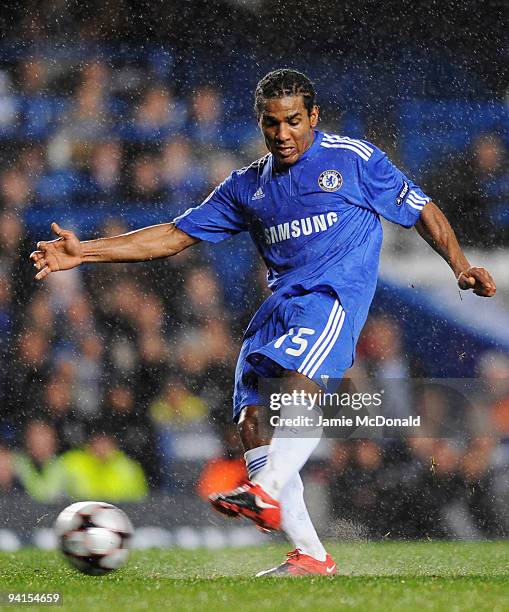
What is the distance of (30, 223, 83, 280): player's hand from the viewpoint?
3621mm

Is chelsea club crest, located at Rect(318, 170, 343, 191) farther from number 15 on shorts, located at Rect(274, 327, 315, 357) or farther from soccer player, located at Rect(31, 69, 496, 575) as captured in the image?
number 15 on shorts, located at Rect(274, 327, 315, 357)

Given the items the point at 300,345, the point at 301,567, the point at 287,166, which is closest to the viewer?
the point at 300,345

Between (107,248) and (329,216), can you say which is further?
(107,248)

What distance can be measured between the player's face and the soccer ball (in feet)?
4.46

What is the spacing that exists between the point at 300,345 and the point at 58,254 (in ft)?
3.00

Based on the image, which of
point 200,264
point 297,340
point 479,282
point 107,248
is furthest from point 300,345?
point 200,264

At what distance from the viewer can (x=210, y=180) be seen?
6836 millimetres

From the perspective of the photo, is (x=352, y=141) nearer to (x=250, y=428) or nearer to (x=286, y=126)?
(x=286, y=126)

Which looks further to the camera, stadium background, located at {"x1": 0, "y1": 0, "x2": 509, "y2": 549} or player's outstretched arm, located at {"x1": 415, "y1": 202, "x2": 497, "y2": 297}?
stadium background, located at {"x1": 0, "y1": 0, "x2": 509, "y2": 549}

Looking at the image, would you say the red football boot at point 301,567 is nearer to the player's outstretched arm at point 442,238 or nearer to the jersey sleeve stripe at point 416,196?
the player's outstretched arm at point 442,238

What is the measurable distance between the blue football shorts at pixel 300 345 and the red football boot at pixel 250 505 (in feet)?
1.66

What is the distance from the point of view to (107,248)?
3.81 m

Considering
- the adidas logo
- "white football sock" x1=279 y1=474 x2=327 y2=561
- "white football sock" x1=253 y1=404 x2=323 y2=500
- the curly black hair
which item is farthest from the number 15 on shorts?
the curly black hair

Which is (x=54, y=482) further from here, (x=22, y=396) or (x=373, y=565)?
(x=373, y=565)
